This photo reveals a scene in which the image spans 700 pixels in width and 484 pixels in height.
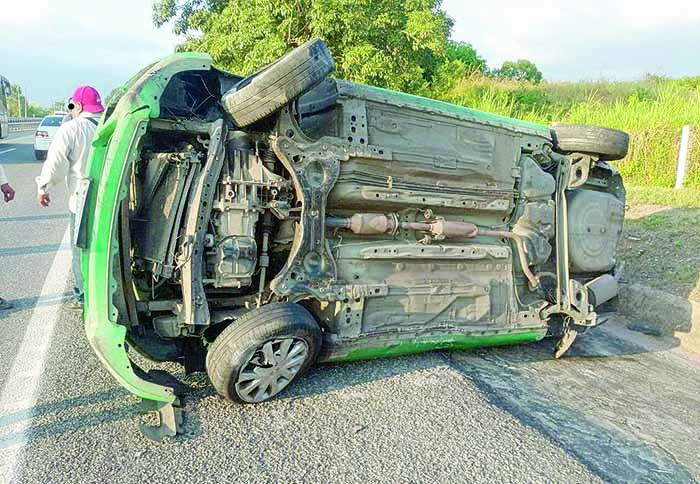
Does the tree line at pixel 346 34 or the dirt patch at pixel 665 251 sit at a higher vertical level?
the tree line at pixel 346 34

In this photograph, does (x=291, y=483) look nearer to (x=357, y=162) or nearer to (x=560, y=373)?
(x=357, y=162)

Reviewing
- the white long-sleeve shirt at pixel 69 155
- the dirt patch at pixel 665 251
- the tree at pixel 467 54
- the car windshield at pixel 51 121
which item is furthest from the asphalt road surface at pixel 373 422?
the tree at pixel 467 54

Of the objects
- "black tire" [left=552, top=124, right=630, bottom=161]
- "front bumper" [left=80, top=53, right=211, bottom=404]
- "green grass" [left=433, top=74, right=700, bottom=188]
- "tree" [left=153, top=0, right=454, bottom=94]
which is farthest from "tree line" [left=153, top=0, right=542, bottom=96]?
"front bumper" [left=80, top=53, right=211, bottom=404]

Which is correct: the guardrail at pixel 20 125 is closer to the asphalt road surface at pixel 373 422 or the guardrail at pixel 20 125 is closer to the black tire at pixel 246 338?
the asphalt road surface at pixel 373 422

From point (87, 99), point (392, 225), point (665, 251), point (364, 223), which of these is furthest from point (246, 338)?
point (665, 251)

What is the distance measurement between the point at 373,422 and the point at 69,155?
10.9ft

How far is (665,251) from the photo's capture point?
6.51 m

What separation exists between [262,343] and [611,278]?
10.7ft

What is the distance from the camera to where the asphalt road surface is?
2609 mm

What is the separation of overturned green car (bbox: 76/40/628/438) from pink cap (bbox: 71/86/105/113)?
4.02 ft

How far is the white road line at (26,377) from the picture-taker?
8.47 ft

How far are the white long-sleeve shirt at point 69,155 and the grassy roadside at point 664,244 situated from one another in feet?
18.6

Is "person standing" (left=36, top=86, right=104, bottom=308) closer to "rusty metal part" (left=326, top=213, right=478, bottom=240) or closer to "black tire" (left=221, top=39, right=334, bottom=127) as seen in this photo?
"black tire" (left=221, top=39, right=334, bottom=127)

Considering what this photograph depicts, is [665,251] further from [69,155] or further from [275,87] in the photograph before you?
[69,155]
